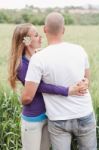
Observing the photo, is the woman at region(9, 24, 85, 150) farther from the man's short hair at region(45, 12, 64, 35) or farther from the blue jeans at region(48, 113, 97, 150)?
the man's short hair at region(45, 12, 64, 35)

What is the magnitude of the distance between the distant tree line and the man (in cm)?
1128

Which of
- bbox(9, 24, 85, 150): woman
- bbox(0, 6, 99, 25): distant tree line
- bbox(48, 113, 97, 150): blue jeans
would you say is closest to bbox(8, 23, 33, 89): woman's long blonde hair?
bbox(9, 24, 85, 150): woman

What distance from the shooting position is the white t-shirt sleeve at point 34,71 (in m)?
2.76

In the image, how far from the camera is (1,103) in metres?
4.16

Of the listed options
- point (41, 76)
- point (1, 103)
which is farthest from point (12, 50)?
point (1, 103)

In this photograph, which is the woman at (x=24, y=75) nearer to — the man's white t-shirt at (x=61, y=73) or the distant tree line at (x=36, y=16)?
the man's white t-shirt at (x=61, y=73)

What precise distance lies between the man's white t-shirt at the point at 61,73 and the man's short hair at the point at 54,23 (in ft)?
0.30

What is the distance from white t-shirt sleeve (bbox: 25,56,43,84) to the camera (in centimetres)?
276

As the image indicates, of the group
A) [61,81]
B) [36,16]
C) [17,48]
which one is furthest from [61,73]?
[36,16]

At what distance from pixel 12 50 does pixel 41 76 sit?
1.10 feet

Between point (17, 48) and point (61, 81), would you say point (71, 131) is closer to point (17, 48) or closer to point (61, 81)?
point (61, 81)

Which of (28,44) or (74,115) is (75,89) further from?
(28,44)

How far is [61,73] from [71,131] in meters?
0.38

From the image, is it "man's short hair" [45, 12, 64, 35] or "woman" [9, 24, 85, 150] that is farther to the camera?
"woman" [9, 24, 85, 150]
